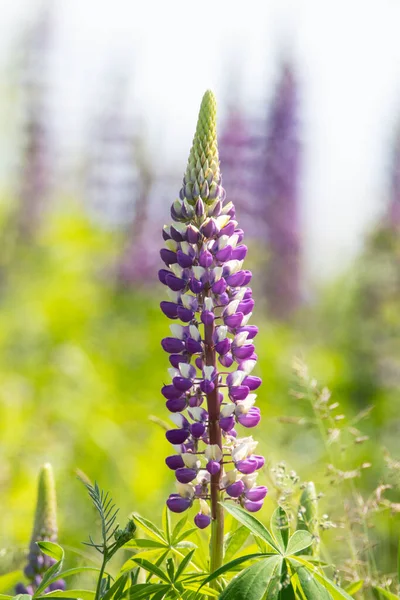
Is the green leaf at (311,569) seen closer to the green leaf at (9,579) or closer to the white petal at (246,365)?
the white petal at (246,365)

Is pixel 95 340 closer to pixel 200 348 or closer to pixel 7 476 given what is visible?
pixel 7 476

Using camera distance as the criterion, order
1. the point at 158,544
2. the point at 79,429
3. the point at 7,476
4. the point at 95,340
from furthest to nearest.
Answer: the point at 95,340 → the point at 79,429 → the point at 7,476 → the point at 158,544

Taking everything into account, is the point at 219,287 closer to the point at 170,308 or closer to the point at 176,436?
the point at 170,308


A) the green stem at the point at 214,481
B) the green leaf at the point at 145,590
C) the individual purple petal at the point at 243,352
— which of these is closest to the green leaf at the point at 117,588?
the green leaf at the point at 145,590

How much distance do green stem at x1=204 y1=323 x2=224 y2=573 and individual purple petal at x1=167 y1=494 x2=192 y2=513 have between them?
54mm

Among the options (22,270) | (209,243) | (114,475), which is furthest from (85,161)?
(209,243)

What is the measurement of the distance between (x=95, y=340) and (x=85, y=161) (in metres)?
6.41

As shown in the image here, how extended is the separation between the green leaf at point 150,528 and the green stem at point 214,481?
0.11m

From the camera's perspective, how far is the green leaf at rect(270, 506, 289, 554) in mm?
1556

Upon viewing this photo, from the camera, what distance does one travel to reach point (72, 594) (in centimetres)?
163

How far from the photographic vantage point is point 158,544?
1734 mm

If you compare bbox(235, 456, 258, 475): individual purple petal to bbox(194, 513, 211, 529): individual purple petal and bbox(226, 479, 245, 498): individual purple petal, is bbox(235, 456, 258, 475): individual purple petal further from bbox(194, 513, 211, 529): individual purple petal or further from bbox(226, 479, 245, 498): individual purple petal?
bbox(194, 513, 211, 529): individual purple petal

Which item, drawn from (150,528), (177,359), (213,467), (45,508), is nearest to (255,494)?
(213,467)

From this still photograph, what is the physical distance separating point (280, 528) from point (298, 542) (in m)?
0.05
